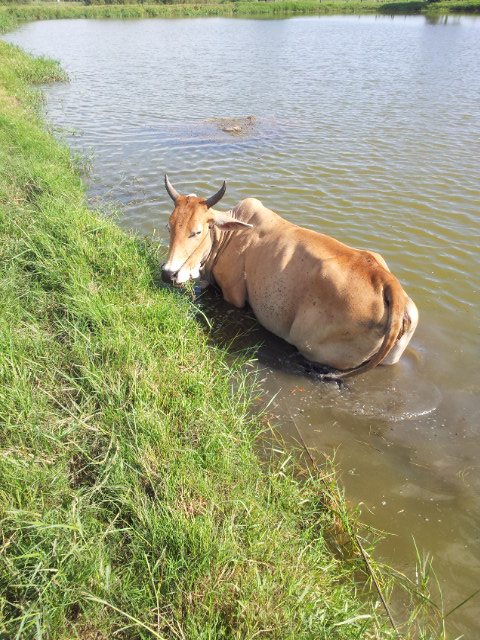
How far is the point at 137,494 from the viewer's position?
258cm

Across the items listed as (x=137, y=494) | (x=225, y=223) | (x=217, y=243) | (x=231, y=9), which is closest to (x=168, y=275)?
(x=225, y=223)

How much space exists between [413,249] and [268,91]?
515 inches

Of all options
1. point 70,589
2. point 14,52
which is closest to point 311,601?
point 70,589

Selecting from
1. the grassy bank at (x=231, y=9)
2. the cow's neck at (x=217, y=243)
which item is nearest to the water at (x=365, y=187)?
the cow's neck at (x=217, y=243)

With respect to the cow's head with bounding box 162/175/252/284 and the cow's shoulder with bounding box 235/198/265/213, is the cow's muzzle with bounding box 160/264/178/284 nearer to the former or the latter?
the cow's head with bounding box 162/175/252/284

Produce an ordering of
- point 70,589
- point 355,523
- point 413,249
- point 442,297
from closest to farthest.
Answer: point 70,589, point 355,523, point 442,297, point 413,249

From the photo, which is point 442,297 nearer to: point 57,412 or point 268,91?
point 57,412

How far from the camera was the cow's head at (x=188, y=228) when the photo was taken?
15.8ft

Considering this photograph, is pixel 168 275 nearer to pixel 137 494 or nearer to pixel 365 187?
pixel 137 494

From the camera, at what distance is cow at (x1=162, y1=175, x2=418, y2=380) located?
13.3ft

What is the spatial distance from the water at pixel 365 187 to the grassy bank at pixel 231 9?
1116 inches

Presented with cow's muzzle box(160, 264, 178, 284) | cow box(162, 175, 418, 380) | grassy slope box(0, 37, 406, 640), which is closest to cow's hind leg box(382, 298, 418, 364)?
cow box(162, 175, 418, 380)

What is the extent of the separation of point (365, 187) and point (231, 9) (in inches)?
2277

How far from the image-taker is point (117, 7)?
52969mm
